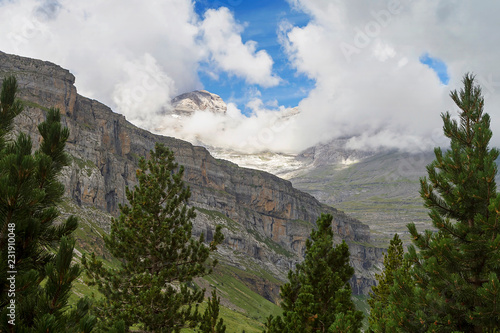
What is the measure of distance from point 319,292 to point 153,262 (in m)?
12.0

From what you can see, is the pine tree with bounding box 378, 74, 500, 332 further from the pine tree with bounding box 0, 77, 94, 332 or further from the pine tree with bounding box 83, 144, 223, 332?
the pine tree with bounding box 83, 144, 223, 332

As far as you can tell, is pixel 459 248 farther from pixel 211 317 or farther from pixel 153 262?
pixel 153 262

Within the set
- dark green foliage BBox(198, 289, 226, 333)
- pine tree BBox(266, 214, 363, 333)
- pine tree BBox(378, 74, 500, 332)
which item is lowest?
dark green foliage BBox(198, 289, 226, 333)

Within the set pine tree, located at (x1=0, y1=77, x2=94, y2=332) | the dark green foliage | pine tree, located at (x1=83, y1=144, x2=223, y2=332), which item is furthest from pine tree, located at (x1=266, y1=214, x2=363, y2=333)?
pine tree, located at (x1=0, y1=77, x2=94, y2=332)

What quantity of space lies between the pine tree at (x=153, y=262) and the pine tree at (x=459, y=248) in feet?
46.2

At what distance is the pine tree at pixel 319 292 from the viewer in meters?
16.3

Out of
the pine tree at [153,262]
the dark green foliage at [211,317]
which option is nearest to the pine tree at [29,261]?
the dark green foliage at [211,317]

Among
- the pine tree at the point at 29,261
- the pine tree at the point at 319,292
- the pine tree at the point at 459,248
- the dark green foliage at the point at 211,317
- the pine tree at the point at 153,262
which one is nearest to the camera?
the pine tree at the point at 29,261

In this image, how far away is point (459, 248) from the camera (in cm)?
1186

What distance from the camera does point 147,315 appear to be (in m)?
20.6

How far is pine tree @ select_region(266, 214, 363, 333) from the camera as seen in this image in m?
16.3

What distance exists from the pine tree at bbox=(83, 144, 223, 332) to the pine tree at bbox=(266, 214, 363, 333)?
682 centimetres

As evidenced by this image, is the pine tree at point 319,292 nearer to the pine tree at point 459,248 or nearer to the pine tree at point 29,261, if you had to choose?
the pine tree at point 459,248

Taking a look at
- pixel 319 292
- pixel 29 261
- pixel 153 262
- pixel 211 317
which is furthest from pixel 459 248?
pixel 153 262
